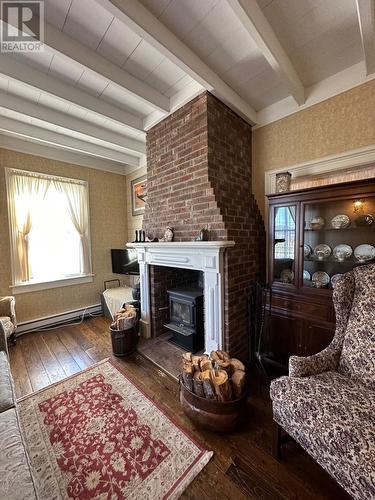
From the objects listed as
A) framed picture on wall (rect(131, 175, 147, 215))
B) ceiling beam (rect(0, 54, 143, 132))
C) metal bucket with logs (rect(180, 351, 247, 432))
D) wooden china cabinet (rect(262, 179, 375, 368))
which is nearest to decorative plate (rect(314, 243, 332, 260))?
wooden china cabinet (rect(262, 179, 375, 368))

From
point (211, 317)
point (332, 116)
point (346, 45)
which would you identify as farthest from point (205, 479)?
point (346, 45)

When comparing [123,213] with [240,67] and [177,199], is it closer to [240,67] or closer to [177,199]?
[177,199]

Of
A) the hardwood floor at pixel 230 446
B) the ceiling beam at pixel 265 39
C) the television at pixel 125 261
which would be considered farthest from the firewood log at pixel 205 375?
the ceiling beam at pixel 265 39

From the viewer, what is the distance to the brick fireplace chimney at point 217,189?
2.10m

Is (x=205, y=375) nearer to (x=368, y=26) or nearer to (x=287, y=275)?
(x=287, y=275)

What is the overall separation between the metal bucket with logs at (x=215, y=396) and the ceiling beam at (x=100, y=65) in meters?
2.53

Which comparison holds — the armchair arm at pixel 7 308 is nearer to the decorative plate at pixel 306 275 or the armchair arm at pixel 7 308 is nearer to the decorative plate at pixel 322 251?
the decorative plate at pixel 306 275

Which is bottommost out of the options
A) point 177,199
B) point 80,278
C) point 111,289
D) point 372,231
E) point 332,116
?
point 111,289

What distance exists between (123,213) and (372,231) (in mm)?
3833

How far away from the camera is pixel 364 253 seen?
181cm

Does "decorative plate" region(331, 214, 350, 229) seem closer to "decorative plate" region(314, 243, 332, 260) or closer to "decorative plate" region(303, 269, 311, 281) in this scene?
"decorative plate" region(314, 243, 332, 260)

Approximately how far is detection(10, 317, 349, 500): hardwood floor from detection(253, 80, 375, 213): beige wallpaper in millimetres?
2134

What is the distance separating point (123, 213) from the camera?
423 cm

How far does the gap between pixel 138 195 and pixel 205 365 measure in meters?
3.15
